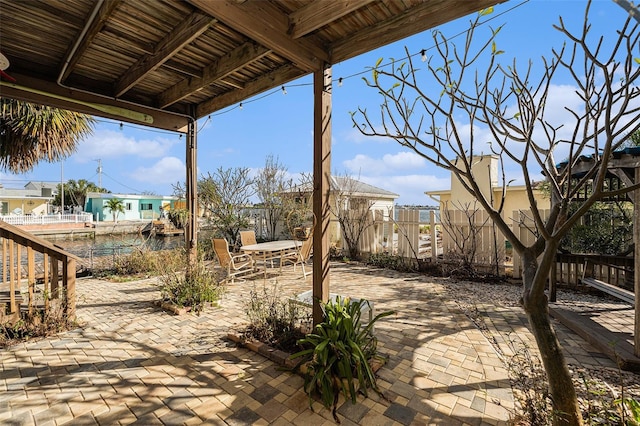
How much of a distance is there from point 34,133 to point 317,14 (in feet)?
20.3

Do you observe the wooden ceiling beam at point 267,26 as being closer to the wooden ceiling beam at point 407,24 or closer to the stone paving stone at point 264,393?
the wooden ceiling beam at point 407,24

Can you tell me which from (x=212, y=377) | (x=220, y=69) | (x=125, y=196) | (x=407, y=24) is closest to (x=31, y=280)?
(x=212, y=377)

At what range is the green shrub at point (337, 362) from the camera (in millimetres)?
2045

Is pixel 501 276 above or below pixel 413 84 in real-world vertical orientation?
below

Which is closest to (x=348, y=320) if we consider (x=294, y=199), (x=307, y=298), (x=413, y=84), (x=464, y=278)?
(x=307, y=298)

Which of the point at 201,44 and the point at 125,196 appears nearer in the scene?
the point at 201,44

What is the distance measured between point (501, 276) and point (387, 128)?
Answer: 15.6 ft

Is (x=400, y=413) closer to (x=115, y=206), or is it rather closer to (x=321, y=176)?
(x=321, y=176)

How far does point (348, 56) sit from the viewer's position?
8.37 feet

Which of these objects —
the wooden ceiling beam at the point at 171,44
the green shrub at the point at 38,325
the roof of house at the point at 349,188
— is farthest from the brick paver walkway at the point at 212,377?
the roof of house at the point at 349,188

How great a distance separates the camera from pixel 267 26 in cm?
221

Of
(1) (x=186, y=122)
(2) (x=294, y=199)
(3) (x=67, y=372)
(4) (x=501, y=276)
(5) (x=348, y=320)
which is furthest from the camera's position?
(2) (x=294, y=199)

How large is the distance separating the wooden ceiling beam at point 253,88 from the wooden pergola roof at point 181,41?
0.04 ft

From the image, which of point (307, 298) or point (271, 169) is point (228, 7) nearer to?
point (307, 298)
